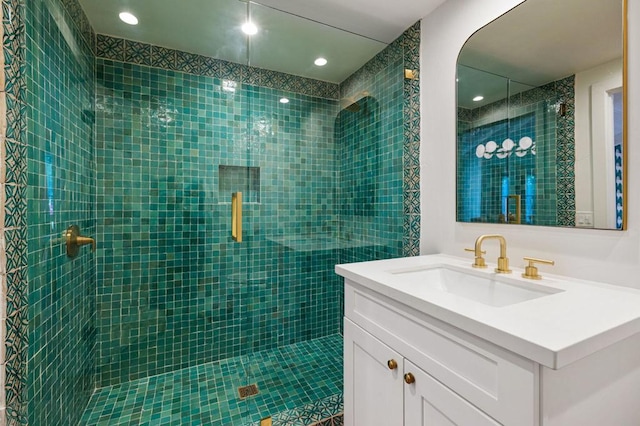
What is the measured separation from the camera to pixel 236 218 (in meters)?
1.92

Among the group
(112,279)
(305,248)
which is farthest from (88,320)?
(305,248)

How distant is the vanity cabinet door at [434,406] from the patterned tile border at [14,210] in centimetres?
123

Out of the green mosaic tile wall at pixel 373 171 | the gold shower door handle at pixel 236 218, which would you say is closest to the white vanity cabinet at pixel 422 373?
the green mosaic tile wall at pixel 373 171

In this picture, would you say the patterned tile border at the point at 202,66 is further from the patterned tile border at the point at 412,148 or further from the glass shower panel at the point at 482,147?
the glass shower panel at the point at 482,147

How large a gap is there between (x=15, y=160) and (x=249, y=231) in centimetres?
119

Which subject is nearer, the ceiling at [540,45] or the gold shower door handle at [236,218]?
the ceiling at [540,45]

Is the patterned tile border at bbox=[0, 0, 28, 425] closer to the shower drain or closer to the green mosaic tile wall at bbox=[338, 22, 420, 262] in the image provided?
the shower drain

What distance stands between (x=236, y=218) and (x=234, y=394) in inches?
40.7

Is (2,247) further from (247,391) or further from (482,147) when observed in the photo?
(482,147)

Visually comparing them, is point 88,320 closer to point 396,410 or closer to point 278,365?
point 278,365

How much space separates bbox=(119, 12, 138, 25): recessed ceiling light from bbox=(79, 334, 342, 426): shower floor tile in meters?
2.13

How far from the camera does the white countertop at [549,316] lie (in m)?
0.56

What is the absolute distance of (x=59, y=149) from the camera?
1277 millimetres

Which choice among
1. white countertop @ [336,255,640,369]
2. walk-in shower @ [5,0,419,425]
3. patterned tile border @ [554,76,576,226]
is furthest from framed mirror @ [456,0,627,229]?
walk-in shower @ [5,0,419,425]
